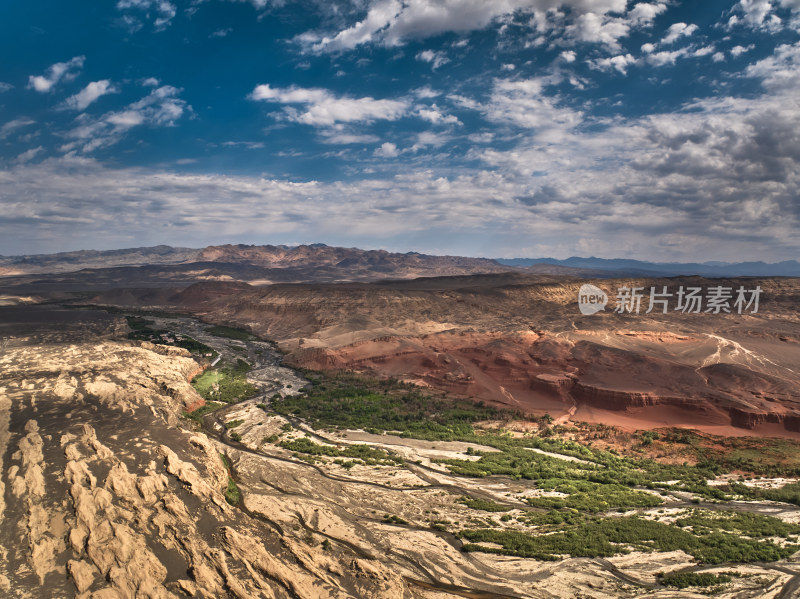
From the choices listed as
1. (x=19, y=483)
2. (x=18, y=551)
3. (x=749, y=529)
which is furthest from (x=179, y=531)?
(x=749, y=529)

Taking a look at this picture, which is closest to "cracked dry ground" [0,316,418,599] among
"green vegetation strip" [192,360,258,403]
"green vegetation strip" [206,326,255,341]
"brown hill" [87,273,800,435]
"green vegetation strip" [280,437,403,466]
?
"green vegetation strip" [280,437,403,466]

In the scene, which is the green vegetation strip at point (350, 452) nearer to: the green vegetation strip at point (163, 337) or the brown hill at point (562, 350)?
the brown hill at point (562, 350)

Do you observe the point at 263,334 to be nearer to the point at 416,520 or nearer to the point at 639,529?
the point at 416,520

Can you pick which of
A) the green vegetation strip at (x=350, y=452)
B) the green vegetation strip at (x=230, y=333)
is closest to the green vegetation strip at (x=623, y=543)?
the green vegetation strip at (x=350, y=452)

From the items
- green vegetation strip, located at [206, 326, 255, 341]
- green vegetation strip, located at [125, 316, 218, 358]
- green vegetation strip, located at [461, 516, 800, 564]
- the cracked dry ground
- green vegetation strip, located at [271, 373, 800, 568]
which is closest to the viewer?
the cracked dry ground

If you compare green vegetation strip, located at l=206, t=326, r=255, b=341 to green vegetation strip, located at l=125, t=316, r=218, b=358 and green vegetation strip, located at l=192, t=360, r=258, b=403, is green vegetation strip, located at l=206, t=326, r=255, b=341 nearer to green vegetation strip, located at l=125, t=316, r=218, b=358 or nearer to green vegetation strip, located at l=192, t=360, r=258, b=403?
green vegetation strip, located at l=125, t=316, r=218, b=358

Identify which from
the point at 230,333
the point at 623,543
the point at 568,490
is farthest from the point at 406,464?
the point at 230,333

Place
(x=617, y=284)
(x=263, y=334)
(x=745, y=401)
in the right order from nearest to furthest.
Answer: (x=745, y=401), (x=263, y=334), (x=617, y=284)
